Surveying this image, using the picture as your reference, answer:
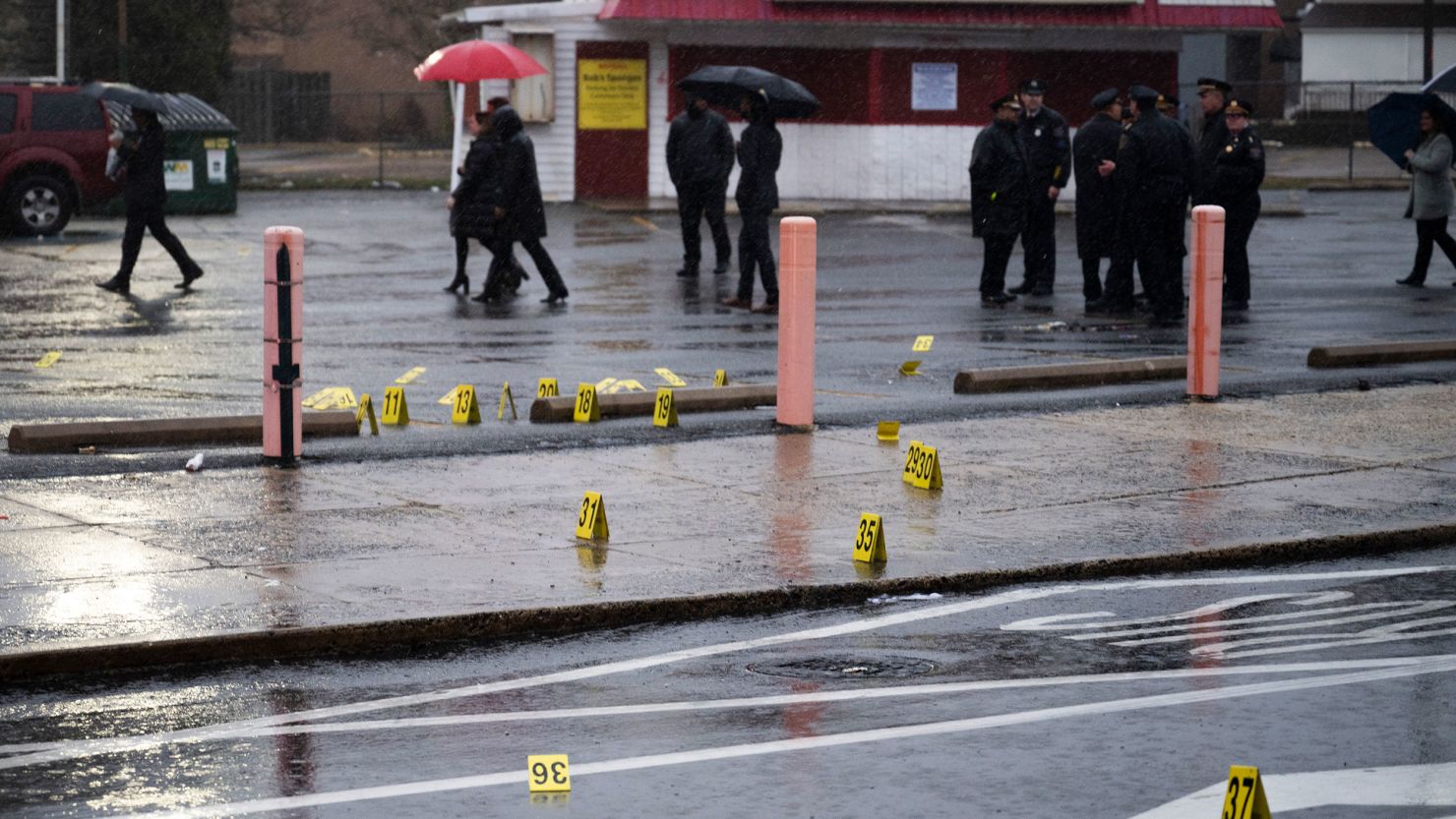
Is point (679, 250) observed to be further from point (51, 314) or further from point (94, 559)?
point (94, 559)

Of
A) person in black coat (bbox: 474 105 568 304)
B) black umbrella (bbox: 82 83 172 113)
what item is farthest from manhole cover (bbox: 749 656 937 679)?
black umbrella (bbox: 82 83 172 113)

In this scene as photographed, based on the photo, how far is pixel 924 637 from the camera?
8117mm

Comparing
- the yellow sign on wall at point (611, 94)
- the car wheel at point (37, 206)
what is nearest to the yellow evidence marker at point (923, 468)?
the car wheel at point (37, 206)

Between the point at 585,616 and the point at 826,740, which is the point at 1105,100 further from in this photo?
the point at 826,740

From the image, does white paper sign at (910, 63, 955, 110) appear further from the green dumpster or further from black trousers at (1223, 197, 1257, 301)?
black trousers at (1223, 197, 1257, 301)

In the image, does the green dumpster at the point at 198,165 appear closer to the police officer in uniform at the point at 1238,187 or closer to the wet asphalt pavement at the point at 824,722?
the police officer in uniform at the point at 1238,187

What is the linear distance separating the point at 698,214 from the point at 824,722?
57.0ft

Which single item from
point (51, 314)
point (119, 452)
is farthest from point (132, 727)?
point (51, 314)

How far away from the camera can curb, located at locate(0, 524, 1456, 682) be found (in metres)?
7.48

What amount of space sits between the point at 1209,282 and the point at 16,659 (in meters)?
8.74

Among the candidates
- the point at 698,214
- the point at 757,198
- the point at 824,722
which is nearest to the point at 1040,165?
the point at 757,198

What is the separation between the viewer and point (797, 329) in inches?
509

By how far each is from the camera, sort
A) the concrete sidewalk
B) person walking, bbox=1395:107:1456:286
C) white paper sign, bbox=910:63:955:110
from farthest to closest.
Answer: white paper sign, bbox=910:63:955:110
person walking, bbox=1395:107:1456:286
the concrete sidewalk

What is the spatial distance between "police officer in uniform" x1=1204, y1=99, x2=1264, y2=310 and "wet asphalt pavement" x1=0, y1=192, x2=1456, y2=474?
Result: 2.00 feet
